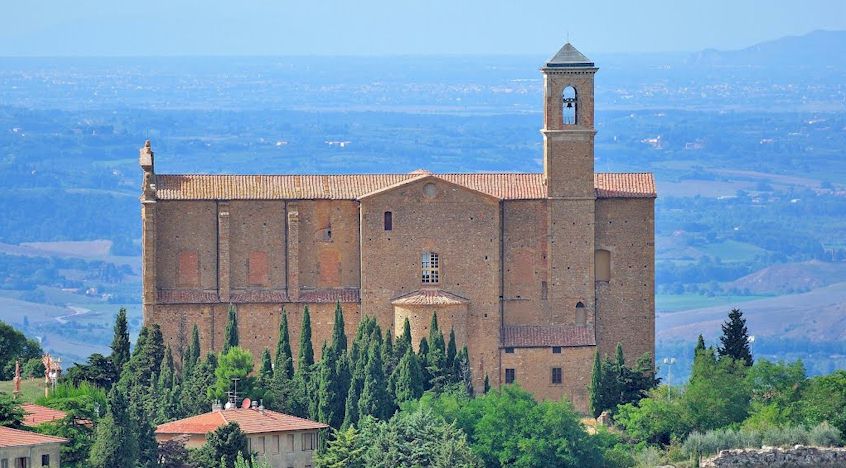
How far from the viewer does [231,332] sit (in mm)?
80875

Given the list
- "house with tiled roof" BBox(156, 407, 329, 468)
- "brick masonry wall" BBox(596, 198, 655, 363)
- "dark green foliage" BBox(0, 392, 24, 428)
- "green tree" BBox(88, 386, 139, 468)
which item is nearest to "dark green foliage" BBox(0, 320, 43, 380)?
"house with tiled roof" BBox(156, 407, 329, 468)

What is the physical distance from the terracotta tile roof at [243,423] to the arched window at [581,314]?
14480 millimetres

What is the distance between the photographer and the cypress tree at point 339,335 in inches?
3100

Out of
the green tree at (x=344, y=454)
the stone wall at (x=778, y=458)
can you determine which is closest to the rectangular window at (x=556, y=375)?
the stone wall at (x=778, y=458)

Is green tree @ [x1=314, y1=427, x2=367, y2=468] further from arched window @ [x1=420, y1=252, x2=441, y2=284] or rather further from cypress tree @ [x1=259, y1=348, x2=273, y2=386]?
arched window @ [x1=420, y1=252, x2=441, y2=284]

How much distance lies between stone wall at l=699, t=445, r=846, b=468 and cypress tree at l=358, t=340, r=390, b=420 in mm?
9517

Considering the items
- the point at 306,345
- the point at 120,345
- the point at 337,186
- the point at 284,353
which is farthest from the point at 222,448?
the point at 337,186

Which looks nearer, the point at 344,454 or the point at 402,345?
the point at 344,454

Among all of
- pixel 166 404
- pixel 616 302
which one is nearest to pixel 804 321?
pixel 616 302

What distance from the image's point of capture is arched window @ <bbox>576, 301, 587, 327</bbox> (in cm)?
8312

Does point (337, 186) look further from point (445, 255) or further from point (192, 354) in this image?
point (192, 354)

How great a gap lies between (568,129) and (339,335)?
9.75m

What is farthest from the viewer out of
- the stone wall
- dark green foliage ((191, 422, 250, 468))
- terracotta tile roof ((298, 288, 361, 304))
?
terracotta tile roof ((298, 288, 361, 304))

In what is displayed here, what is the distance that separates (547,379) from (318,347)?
678cm
